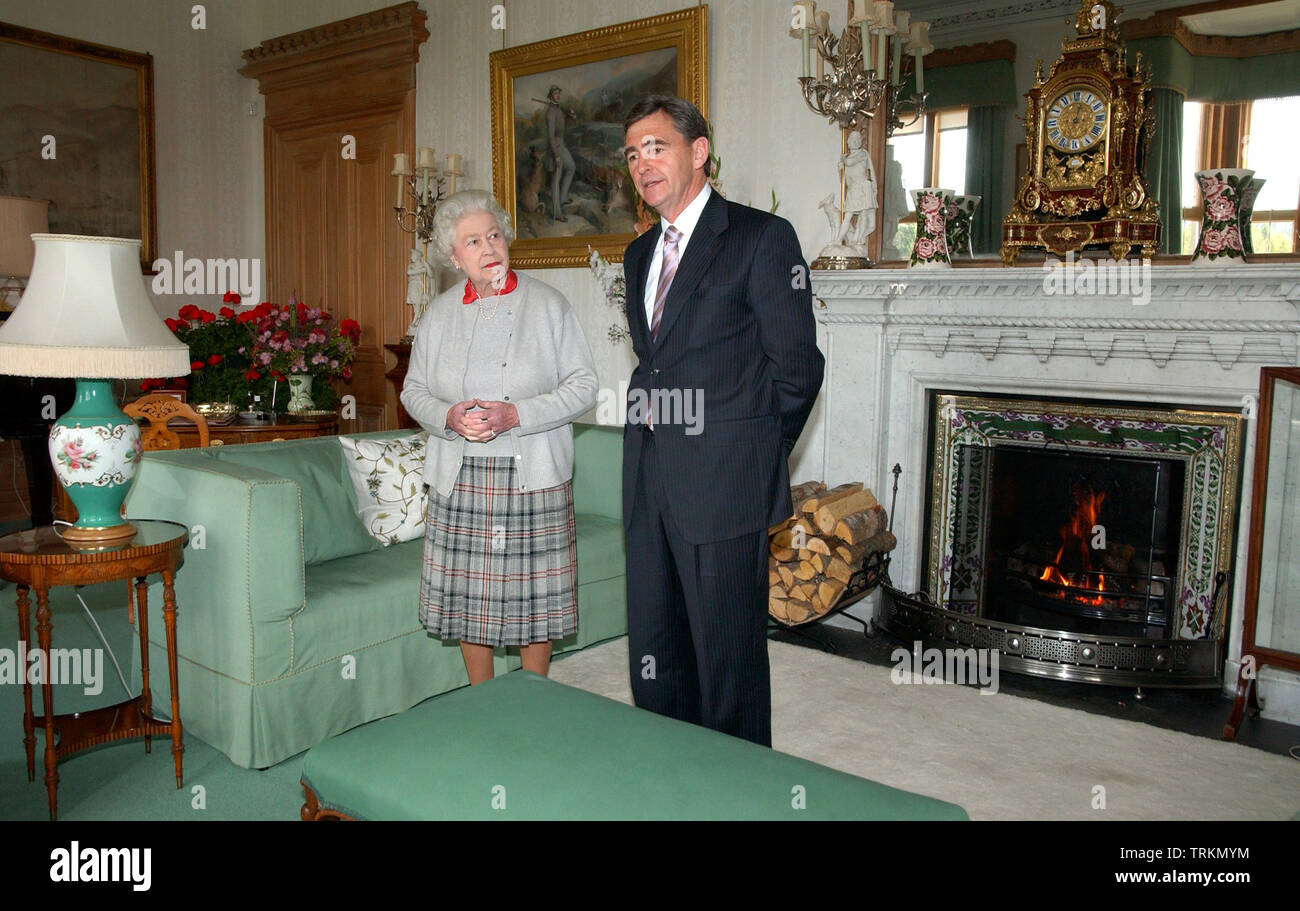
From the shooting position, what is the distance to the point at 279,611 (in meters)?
2.72

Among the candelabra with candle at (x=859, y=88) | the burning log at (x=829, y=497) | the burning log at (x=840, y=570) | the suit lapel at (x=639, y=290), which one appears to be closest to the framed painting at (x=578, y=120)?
the candelabra with candle at (x=859, y=88)

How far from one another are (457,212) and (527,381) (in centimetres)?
48

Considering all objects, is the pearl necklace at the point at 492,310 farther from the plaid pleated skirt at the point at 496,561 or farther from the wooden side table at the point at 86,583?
the wooden side table at the point at 86,583

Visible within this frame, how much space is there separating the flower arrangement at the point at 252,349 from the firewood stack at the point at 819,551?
247 centimetres

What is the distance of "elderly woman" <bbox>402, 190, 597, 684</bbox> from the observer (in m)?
2.59

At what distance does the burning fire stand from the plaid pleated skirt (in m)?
2.21

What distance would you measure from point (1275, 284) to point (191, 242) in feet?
21.8

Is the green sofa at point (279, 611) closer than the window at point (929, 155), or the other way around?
the green sofa at point (279, 611)

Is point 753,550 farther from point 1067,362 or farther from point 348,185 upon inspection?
point 348,185

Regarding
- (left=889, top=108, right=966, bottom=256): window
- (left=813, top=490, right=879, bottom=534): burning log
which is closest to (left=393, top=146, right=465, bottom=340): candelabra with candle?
(left=889, top=108, right=966, bottom=256): window

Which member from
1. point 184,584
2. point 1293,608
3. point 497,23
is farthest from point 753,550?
point 497,23

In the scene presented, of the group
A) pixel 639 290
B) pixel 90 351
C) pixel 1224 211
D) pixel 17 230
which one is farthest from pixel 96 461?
pixel 1224 211

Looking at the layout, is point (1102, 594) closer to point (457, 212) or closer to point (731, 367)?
point (731, 367)

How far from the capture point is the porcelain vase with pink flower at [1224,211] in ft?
10.7
